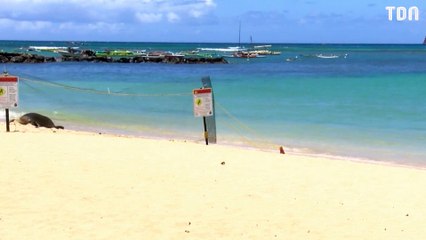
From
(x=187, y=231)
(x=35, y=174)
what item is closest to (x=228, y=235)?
(x=187, y=231)

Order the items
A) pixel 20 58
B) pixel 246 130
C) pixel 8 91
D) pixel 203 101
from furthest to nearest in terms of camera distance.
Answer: pixel 20 58 → pixel 246 130 → pixel 203 101 → pixel 8 91

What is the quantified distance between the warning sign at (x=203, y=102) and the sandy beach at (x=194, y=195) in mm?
1176

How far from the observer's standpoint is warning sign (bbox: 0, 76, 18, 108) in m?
10.9

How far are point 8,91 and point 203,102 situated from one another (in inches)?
127

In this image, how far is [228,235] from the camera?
5.66 meters

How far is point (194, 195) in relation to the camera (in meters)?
7.09

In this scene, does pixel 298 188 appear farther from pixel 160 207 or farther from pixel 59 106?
pixel 59 106

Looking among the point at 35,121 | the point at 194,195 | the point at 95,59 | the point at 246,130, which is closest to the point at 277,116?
the point at 246,130

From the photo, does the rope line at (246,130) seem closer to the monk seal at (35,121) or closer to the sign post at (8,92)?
the monk seal at (35,121)

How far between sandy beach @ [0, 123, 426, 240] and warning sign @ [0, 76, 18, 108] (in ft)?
3.60

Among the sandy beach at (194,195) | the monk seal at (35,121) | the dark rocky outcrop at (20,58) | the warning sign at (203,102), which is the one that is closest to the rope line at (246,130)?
the warning sign at (203,102)

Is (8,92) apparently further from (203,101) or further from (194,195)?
(194,195)

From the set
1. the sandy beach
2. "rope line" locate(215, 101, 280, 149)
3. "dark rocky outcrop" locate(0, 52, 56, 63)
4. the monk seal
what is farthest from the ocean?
"dark rocky outcrop" locate(0, 52, 56, 63)

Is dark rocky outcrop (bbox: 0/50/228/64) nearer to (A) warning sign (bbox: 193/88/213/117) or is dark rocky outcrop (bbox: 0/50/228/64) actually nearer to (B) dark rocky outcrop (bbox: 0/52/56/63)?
(B) dark rocky outcrop (bbox: 0/52/56/63)
